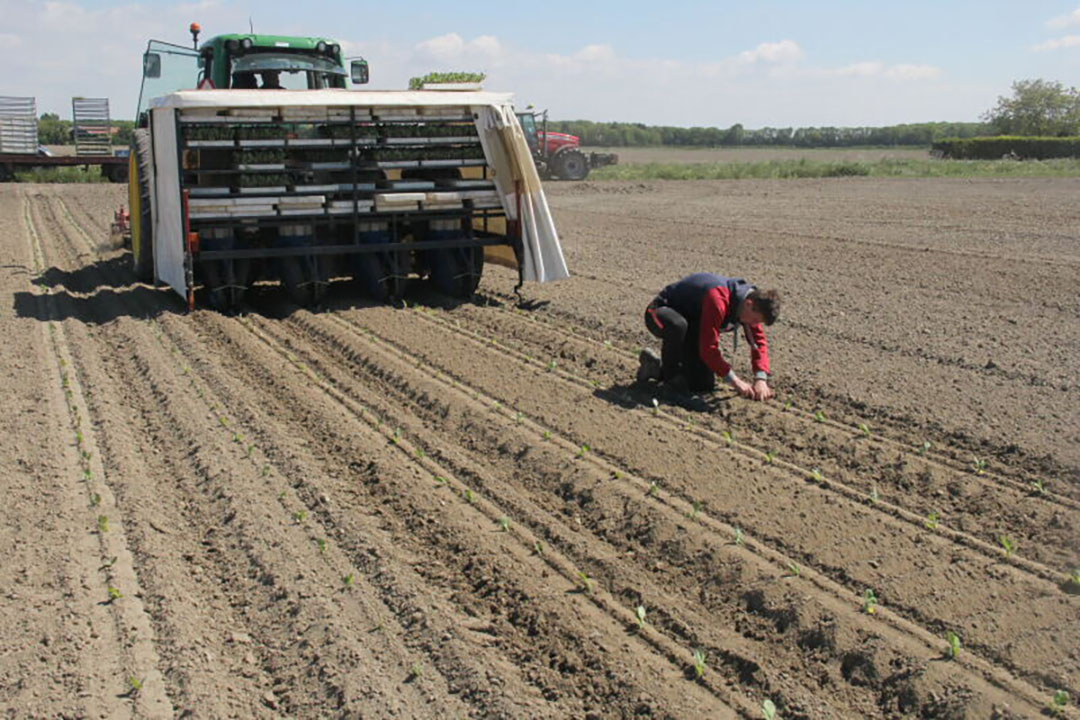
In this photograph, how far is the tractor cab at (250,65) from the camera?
11664mm

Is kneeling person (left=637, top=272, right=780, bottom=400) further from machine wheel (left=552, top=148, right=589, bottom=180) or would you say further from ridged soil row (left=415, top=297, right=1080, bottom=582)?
machine wheel (left=552, top=148, right=589, bottom=180)

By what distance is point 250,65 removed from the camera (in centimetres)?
1164

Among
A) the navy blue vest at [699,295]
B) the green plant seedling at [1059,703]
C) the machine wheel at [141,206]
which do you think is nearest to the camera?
the green plant seedling at [1059,703]

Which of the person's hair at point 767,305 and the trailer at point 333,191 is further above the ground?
the trailer at point 333,191

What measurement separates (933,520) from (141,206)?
9594 millimetres

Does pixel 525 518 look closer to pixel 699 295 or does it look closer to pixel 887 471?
pixel 887 471

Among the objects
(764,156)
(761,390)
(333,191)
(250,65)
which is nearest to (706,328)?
(761,390)

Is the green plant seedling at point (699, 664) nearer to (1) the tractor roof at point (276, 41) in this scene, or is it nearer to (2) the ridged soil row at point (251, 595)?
(2) the ridged soil row at point (251, 595)

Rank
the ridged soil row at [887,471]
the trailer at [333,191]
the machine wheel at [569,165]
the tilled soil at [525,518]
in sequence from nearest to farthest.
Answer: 1. the tilled soil at [525,518]
2. the ridged soil row at [887,471]
3. the trailer at [333,191]
4. the machine wheel at [569,165]

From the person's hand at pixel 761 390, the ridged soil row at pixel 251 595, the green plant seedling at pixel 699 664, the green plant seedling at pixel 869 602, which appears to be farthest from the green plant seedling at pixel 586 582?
the person's hand at pixel 761 390

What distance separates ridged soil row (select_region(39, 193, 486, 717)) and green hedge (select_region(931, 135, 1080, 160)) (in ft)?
153

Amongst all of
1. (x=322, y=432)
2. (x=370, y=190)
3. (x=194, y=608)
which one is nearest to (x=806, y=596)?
(x=194, y=608)

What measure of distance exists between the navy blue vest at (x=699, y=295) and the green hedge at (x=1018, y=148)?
144 feet

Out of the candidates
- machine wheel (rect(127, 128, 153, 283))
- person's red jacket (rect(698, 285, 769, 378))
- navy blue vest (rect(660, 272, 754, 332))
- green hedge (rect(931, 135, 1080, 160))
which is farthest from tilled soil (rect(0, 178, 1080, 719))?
green hedge (rect(931, 135, 1080, 160))
